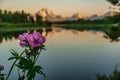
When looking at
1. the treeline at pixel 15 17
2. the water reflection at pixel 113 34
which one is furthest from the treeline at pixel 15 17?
the water reflection at pixel 113 34

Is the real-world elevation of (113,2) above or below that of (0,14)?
above

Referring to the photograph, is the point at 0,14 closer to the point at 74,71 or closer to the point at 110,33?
the point at 74,71

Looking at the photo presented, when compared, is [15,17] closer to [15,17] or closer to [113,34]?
[15,17]

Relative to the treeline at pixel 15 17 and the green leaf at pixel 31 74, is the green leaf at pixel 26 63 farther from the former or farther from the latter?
the treeline at pixel 15 17

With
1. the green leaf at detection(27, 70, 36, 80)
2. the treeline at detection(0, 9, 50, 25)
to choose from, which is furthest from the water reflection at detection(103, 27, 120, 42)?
the treeline at detection(0, 9, 50, 25)

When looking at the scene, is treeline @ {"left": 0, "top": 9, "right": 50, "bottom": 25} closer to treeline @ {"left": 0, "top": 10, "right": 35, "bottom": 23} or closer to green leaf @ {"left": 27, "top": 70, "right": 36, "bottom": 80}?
treeline @ {"left": 0, "top": 10, "right": 35, "bottom": 23}

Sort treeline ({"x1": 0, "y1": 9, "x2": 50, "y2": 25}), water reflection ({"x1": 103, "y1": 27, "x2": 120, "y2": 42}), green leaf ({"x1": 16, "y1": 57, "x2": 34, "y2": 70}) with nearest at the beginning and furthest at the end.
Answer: green leaf ({"x1": 16, "y1": 57, "x2": 34, "y2": 70}) → water reflection ({"x1": 103, "y1": 27, "x2": 120, "y2": 42}) → treeline ({"x1": 0, "y1": 9, "x2": 50, "y2": 25})

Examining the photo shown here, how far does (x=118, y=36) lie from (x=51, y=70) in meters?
12.4

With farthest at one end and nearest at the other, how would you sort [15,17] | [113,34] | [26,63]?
[15,17]
[113,34]
[26,63]

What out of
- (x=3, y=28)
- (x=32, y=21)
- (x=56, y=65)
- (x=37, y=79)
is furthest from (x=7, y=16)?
(x=37, y=79)

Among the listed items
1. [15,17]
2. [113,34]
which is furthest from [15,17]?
[113,34]

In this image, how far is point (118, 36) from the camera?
39.5ft

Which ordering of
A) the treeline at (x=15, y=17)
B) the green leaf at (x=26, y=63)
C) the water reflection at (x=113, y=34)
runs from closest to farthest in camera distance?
the green leaf at (x=26, y=63), the water reflection at (x=113, y=34), the treeline at (x=15, y=17)

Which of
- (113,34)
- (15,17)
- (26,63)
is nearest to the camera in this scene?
(26,63)
